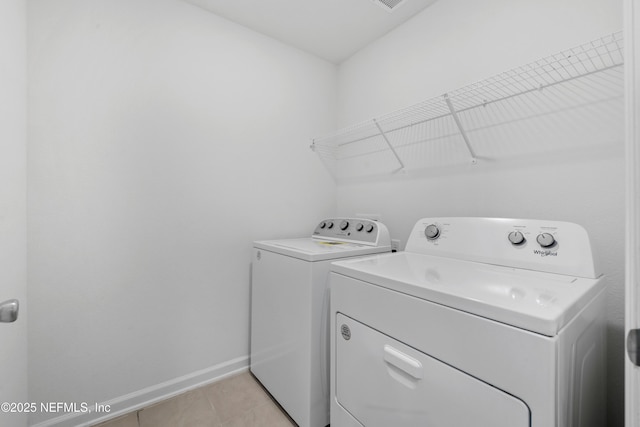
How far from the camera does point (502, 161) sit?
4.46 feet

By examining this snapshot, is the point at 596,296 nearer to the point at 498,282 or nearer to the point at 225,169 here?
the point at 498,282

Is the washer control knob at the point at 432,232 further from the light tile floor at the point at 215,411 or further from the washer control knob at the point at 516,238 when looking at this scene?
the light tile floor at the point at 215,411

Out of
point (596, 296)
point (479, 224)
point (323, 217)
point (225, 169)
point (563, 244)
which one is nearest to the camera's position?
point (596, 296)

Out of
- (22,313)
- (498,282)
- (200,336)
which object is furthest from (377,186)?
(22,313)

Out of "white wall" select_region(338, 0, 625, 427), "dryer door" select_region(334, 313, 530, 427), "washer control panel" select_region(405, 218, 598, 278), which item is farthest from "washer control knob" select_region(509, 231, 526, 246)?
"dryer door" select_region(334, 313, 530, 427)

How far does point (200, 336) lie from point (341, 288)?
3.72 feet

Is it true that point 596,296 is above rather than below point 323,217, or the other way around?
below

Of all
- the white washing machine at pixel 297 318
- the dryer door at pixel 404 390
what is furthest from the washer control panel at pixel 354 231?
the dryer door at pixel 404 390

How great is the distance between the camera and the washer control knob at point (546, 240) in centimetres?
99

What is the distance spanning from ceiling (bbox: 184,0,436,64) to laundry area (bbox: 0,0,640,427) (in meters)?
0.02

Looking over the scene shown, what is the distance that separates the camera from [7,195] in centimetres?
102

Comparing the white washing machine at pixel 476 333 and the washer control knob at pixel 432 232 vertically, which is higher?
the washer control knob at pixel 432 232

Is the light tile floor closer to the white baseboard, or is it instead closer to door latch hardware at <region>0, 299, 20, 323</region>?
the white baseboard

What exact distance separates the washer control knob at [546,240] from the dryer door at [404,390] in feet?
2.03
